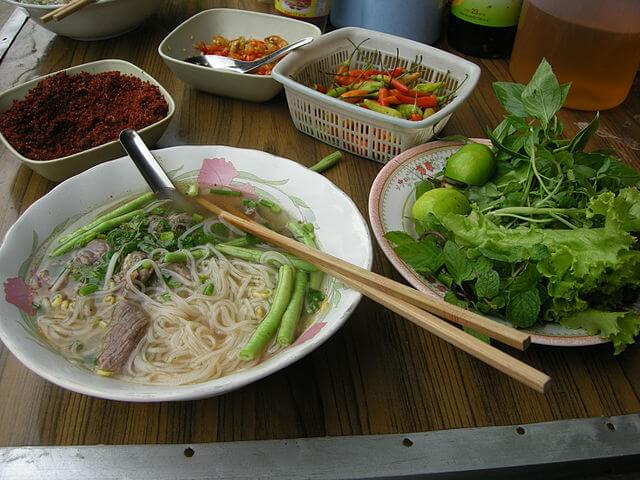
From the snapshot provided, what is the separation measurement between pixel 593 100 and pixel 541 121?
633 millimetres

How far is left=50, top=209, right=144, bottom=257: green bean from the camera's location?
1.04m

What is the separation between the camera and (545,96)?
1.23m

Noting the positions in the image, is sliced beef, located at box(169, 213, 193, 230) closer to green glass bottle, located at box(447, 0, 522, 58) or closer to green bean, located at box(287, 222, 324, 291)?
green bean, located at box(287, 222, 324, 291)

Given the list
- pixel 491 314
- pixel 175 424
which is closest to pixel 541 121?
pixel 491 314

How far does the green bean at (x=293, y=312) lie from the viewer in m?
0.92

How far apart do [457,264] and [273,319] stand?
0.36m

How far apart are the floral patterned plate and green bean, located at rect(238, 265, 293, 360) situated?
0.20 m

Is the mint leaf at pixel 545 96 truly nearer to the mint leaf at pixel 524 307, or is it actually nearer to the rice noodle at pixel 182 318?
the mint leaf at pixel 524 307

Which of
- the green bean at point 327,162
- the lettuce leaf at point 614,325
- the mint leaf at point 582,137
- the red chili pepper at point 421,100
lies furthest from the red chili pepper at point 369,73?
the lettuce leaf at point 614,325

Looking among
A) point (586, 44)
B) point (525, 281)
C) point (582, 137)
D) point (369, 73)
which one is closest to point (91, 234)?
point (525, 281)

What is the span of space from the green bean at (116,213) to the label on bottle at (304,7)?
111 centimetres

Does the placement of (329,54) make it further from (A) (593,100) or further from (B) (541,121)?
(A) (593,100)

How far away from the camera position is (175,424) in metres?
0.91

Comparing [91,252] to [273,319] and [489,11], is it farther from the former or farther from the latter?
[489,11]
